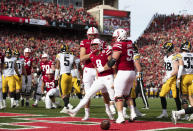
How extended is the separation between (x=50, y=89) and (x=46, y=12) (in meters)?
31.9

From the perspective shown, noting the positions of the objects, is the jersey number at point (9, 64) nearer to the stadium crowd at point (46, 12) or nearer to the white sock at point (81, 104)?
the white sock at point (81, 104)

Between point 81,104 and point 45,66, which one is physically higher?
point 45,66

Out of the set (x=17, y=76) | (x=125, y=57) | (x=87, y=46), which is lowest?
(x=17, y=76)

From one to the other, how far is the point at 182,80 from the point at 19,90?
7083 millimetres

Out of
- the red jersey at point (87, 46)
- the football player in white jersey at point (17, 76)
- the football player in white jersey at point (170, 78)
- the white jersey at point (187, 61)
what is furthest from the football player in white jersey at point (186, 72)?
the football player in white jersey at point (17, 76)

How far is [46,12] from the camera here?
44750mm

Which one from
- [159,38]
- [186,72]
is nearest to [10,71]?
[186,72]

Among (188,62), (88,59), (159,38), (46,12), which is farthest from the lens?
(159,38)

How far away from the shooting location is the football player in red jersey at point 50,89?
13.5 meters

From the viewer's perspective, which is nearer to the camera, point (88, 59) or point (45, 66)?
point (88, 59)

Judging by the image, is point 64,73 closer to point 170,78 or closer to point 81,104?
point 170,78

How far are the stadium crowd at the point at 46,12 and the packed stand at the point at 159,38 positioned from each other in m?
7.88

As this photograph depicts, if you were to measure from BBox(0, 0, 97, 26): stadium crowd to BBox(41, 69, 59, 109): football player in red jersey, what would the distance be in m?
27.2

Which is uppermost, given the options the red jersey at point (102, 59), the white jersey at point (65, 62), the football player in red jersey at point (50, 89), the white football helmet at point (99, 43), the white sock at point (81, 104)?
the white football helmet at point (99, 43)
